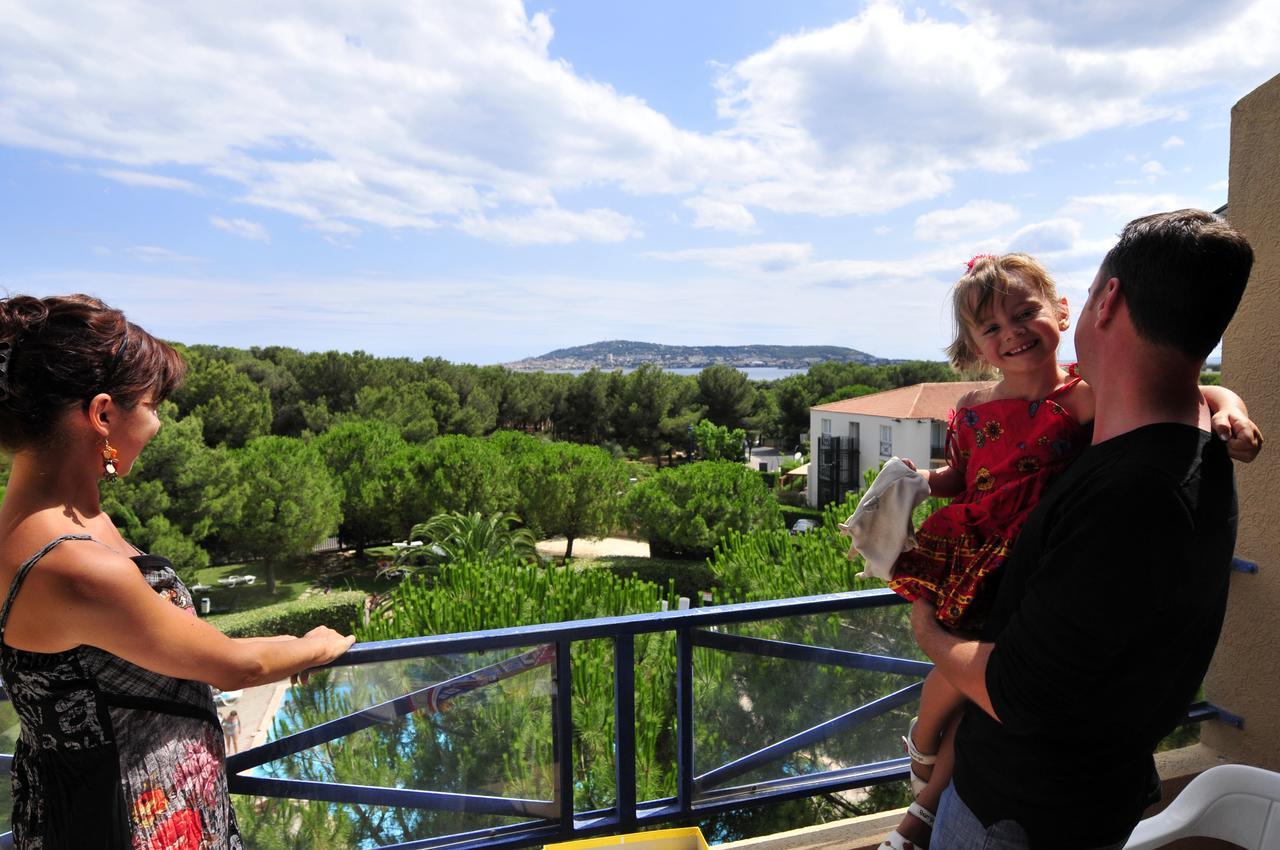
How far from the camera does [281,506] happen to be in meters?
19.7

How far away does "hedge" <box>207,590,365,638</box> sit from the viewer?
53.5 feet

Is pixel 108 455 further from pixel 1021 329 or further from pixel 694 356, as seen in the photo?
pixel 694 356

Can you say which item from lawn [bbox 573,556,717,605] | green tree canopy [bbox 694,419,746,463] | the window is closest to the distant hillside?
green tree canopy [bbox 694,419,746,463]

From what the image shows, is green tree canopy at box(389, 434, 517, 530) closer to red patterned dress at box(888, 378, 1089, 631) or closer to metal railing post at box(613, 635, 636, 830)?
metal railing post at box(613, 635, 636, 830)

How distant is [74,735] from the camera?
108 cm

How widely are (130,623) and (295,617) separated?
1753cm

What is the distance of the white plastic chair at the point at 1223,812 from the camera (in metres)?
1.55

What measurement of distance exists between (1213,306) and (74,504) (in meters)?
1.51

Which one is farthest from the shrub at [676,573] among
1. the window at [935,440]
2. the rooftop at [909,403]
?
the rooftop at [909,403]

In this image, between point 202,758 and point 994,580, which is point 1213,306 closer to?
point 994,580

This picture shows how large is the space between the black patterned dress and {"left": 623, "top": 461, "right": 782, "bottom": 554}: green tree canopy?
18777 mm

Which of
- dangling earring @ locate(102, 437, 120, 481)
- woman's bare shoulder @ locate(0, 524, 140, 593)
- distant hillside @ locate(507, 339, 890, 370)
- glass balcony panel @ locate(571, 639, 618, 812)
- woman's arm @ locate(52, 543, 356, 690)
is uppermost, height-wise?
distant hillside @ locate(507, 339, 890, 370)

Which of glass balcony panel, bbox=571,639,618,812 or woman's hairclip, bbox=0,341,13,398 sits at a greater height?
woman's hairclip, bbox=0,341,13,398

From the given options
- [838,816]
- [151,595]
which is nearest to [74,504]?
[151,595]
